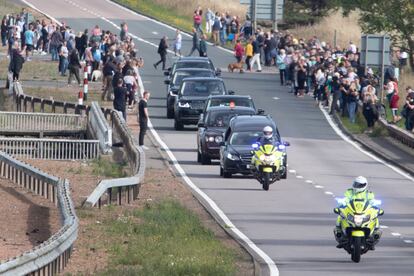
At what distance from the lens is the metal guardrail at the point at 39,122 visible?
140 ft

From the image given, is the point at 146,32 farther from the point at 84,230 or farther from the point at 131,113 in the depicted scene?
the point at 84,230

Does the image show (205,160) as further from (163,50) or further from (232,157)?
(163,50)

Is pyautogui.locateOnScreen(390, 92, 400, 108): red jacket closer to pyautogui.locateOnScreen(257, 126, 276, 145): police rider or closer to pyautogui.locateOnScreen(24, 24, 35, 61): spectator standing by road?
pyautogui.locateOnScreen(257, 126, 276, 145): police rider

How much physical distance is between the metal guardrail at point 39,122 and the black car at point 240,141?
316 inches

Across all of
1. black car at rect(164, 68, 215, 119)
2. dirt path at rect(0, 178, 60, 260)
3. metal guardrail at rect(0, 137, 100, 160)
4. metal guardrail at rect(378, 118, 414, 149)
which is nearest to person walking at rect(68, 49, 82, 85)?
black car at rect(164, 68, 215, 119)

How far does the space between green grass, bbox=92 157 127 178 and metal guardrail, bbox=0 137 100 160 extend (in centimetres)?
82

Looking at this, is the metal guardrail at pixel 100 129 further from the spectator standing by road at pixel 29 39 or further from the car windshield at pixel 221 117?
the spectator standing by road at pixel 29 39

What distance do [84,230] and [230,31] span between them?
52.4 m

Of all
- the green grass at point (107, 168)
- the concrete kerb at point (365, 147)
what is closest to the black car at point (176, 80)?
the concrete kerb at point (365, 147)

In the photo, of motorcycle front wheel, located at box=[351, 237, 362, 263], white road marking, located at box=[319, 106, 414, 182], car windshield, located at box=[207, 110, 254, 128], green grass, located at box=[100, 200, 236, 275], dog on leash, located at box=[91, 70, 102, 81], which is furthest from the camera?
dog on leash, located at box=[91, 70, 102, 81]

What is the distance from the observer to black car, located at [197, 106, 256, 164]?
37781 mm

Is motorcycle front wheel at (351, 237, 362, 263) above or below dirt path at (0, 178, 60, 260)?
above

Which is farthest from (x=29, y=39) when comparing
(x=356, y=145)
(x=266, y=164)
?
(x=266, y=164)

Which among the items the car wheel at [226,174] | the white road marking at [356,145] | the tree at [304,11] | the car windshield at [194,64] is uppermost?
the tree at [304,11]
